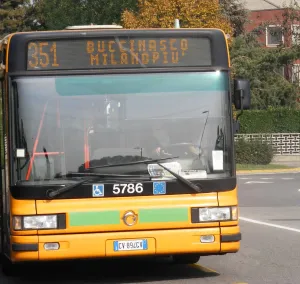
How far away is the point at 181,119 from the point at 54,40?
1656mm

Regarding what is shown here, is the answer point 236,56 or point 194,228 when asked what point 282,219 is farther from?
point 236,56

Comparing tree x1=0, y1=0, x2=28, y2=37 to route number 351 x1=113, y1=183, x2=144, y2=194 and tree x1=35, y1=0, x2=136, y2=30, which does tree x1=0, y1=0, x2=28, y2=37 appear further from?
route number 351 x1=113, y1=183, x2=144, y2=194

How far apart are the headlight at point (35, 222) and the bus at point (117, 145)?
0.01 m

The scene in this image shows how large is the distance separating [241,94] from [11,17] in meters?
67.8

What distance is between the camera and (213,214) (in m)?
10.2

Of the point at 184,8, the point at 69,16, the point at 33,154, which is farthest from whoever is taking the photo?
the point at 69,16

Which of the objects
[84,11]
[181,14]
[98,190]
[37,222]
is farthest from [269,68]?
[37,222]

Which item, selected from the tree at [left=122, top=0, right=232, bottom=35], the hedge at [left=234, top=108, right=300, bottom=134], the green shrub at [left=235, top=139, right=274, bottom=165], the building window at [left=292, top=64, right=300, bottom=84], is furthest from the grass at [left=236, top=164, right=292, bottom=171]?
the building window at [left=292, top=64, right=300, bottom=84]

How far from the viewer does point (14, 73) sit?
10242 millimetres

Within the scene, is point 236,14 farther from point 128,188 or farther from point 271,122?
point 128,188

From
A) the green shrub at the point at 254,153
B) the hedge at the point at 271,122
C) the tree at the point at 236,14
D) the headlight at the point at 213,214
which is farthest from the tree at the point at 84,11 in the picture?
the headlight at the point at 213,214

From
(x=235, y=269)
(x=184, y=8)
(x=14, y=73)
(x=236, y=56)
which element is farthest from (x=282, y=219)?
(x=236, y=56)

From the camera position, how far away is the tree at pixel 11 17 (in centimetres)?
7512

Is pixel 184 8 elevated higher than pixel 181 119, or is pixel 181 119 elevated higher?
pixel 184 8
